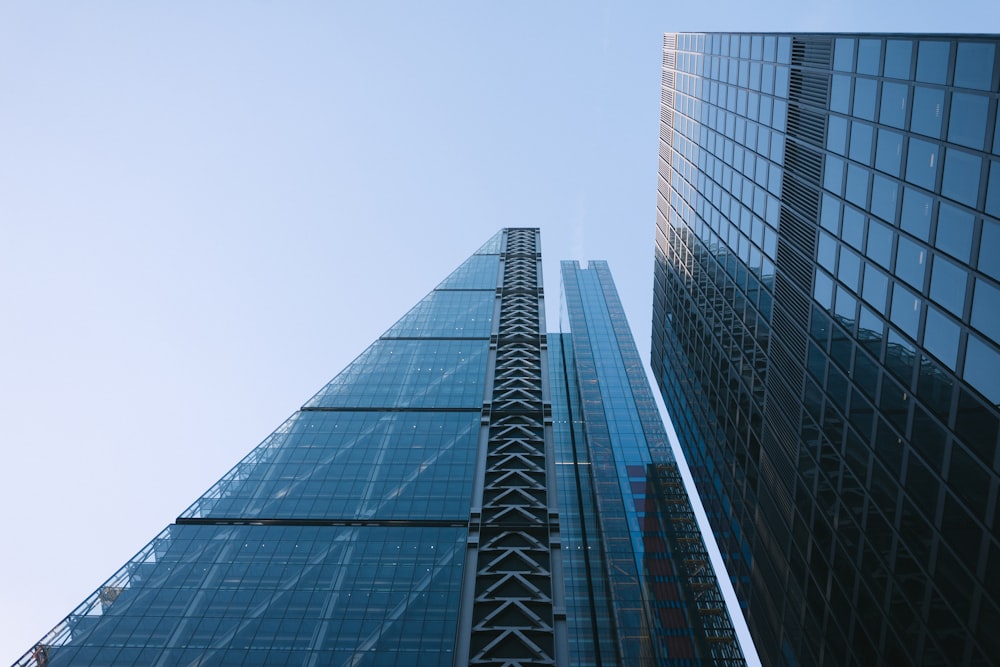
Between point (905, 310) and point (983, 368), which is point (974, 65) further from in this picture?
point (983, 368)

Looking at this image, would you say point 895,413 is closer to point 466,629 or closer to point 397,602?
point 466,629

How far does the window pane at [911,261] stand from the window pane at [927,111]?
3186mm

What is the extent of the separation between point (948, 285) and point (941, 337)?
59.4 inches

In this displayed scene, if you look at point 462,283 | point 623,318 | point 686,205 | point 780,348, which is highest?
point 686,205

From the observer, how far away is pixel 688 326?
155 ft

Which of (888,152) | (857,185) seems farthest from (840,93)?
(888,152)

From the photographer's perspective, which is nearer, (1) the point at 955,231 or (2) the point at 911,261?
(1) the point at 955,231

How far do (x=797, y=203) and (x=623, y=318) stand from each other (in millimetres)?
88534

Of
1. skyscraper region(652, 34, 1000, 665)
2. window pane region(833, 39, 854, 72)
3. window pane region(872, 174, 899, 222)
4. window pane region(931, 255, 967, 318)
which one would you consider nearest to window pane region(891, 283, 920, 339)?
skyscraper region(652, 34, 1000, 665)

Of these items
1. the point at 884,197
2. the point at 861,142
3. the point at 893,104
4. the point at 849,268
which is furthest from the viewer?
the point at 849,268

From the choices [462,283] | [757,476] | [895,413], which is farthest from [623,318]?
[895,413]

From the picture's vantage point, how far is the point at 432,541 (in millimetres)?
39219

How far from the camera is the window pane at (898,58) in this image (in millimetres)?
19125

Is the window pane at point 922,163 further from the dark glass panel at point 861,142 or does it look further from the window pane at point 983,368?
the window pane at point 983,368
